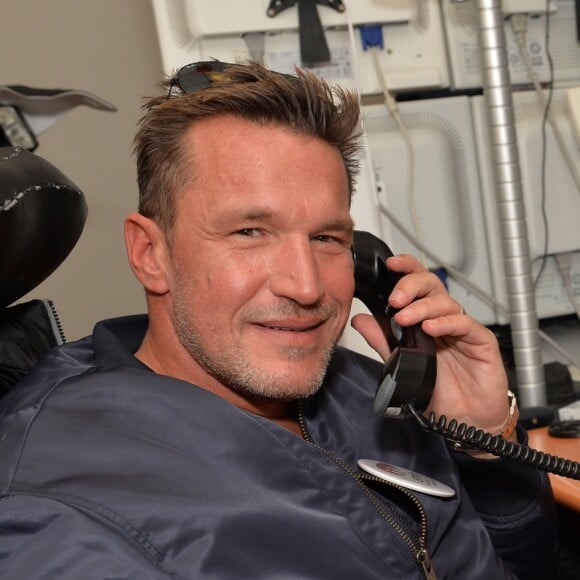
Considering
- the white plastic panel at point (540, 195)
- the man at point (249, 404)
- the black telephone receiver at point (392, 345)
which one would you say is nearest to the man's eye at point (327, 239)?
the man at point (249, 404)

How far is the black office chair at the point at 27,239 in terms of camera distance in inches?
31.1

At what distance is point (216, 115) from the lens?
95 cm

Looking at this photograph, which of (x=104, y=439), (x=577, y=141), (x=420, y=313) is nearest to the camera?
(x=104, y=439)

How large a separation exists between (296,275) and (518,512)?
482mm

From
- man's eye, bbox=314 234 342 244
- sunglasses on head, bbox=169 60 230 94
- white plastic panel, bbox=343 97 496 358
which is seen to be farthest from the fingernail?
white plastic panel, bbox=343 97 496 358

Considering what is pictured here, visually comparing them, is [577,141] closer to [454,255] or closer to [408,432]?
[454,255]

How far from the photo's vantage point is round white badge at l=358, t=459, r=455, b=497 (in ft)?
3.10

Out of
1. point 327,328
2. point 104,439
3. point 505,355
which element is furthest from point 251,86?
point 505,355

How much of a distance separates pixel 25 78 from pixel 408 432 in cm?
123

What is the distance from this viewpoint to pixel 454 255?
171 cm

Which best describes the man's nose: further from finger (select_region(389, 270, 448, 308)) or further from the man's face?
finger (select_region(389, 270, 448, 308))

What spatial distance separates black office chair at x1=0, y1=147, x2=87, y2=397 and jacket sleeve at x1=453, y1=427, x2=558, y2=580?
2.00 ft

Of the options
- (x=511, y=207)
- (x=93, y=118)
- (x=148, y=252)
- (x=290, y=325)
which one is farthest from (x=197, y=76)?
(x=93, y=118)

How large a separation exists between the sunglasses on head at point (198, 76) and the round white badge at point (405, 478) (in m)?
0.49
